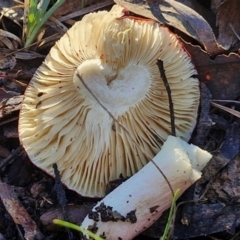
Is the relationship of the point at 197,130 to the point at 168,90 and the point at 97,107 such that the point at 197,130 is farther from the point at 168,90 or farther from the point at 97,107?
the point at 97,107

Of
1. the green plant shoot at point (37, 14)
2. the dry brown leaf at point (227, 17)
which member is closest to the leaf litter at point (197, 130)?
A: the dry brown leaf at point (227, 17)

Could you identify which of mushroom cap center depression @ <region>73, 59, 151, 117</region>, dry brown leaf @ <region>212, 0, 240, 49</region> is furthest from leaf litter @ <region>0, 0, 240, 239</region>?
mushroom cap center depression @ <region>73, 59, 151, 117</region>

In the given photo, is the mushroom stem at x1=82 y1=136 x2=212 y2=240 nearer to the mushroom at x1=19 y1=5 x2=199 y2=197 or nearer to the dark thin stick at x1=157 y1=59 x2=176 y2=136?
the dark thin stick at x1=157 y1=59 x2=176 y2=136

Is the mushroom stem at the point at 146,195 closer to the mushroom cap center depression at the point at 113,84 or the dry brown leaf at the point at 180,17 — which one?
the mushroom cap center depression at the point at 113,84

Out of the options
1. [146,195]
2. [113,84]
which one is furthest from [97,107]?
[146,195]

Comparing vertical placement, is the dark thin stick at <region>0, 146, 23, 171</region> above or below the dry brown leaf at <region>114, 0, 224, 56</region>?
below

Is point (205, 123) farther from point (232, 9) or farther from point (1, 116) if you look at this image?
point (1, 116)
